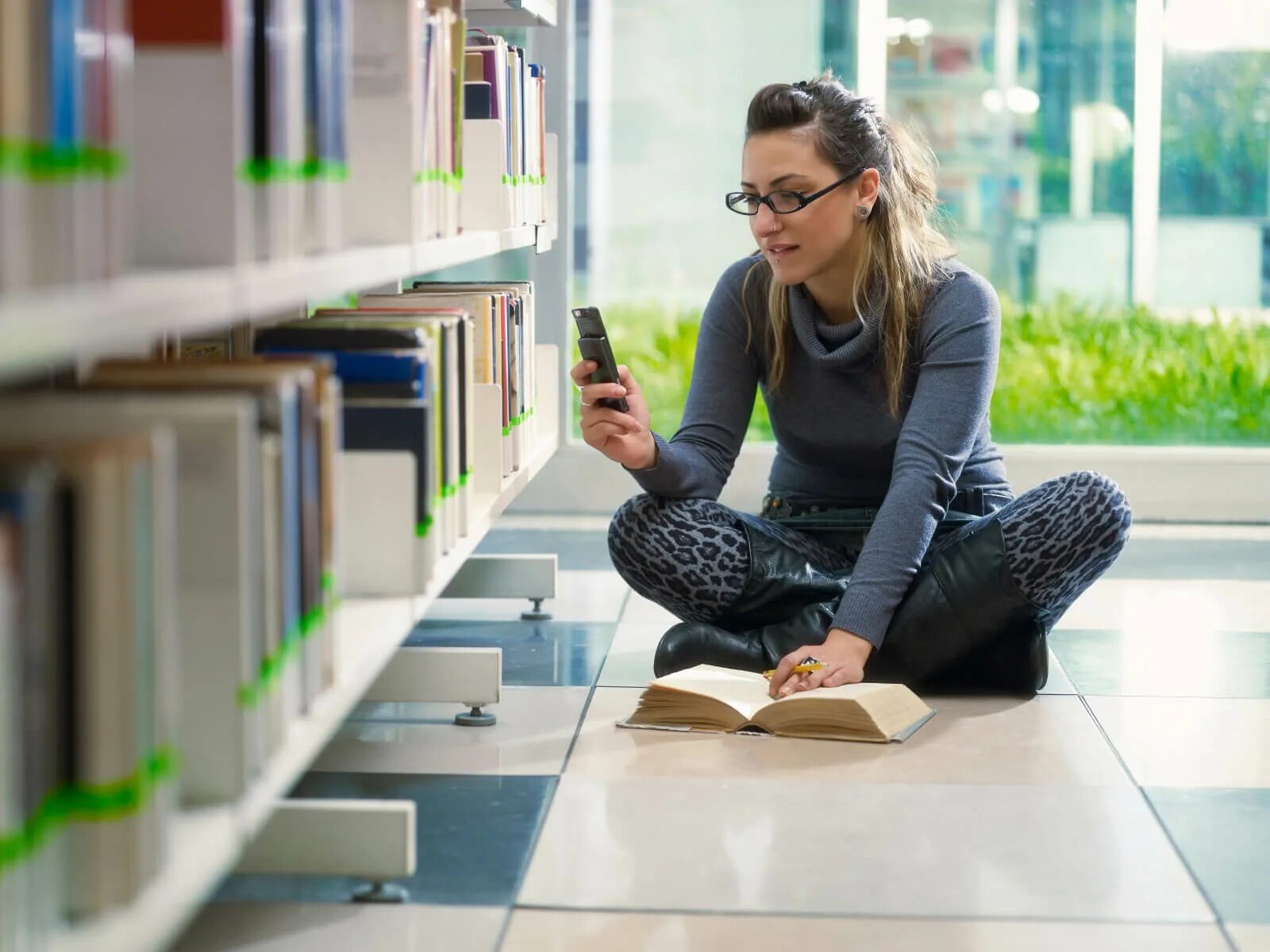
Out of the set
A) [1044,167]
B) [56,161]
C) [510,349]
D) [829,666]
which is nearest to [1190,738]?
[829,666]

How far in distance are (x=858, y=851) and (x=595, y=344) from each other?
829 millimetres

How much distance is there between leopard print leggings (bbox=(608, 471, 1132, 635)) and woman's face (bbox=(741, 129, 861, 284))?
0.38m

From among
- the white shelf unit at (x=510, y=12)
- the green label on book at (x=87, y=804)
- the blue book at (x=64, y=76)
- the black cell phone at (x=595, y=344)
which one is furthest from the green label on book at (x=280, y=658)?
the white shelf unit at (x=510, y=12)

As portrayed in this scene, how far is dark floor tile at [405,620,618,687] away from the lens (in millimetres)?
2451

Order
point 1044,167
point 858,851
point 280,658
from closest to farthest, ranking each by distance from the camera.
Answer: point 280,658, point 858,851, point 1044,167

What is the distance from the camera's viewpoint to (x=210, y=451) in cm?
106

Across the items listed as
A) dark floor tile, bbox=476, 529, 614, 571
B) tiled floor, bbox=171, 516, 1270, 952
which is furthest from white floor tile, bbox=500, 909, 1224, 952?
dark floor tile, bbox=476, 529, 614, 571

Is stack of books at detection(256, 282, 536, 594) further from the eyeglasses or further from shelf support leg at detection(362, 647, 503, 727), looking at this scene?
the eyeglasses

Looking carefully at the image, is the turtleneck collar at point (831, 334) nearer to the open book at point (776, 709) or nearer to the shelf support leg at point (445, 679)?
the open book at point (776, 709)

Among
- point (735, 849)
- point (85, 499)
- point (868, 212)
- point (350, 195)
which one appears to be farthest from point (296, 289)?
point (868, 212)

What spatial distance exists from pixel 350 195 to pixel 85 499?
883 millimetres

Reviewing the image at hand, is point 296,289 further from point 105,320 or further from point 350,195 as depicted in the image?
point 350,195

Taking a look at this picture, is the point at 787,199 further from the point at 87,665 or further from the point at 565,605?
the point at 87,665

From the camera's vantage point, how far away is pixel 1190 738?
2.14m
